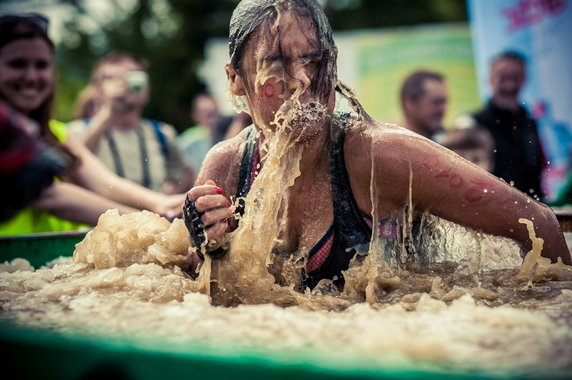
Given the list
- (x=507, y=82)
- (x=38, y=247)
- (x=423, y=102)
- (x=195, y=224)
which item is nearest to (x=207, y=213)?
(x=195, y=224)

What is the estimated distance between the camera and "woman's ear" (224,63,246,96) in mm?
2664

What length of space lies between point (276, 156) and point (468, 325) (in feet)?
3.67

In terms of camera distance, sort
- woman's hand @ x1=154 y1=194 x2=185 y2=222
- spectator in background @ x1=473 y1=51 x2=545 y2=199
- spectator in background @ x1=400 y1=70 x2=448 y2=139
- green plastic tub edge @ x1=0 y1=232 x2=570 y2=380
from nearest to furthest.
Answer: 1. green plastic tub edge @ x1=0 y1=232 x2=570 y2=380
2. woman's hand @ x1=154 y1=194 x2=185 y2=222
3. spectator in background @ x1=473 y1=51 x2=545 y2=199
4. spectator in background @ x1=400 y1=70 x2=448 y2=139

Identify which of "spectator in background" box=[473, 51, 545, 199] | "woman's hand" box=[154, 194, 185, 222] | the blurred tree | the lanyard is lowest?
"woman's hand" box=[154, 194, 185, 222]

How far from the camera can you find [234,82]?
270 cm

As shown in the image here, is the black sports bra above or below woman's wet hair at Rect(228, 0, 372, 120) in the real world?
below

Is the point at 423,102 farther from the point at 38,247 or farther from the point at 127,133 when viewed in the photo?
the point at 38,247

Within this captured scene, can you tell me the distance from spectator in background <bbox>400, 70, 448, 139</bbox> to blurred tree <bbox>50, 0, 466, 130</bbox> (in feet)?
51.7

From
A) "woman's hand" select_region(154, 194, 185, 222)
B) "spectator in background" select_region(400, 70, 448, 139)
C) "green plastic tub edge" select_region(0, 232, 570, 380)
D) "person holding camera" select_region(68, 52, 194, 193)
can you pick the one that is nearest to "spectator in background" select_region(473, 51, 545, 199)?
"spectator in background" select_region(400, 70, 448, 139)

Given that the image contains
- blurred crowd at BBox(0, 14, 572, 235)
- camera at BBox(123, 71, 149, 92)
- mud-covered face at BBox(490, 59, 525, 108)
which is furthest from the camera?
mud-covered face at BBox(490, 59, 525, 108)

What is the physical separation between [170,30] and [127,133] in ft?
57.7

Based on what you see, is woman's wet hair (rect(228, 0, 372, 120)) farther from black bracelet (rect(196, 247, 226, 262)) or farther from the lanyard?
the lanyard

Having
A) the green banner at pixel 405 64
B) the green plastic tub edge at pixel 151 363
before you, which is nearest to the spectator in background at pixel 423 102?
the green banner at pixel 405 64

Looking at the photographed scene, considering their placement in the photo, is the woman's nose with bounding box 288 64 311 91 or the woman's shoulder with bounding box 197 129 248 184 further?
the woman's shoulder with bounding box 197 129 248 184
